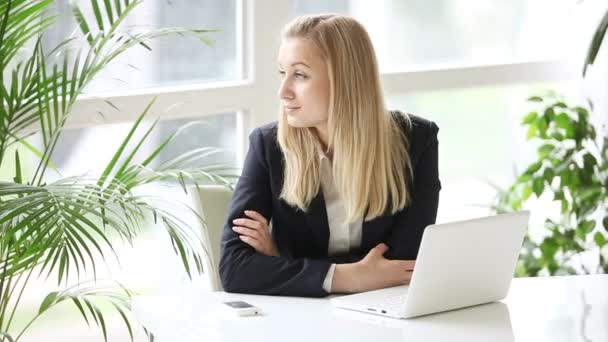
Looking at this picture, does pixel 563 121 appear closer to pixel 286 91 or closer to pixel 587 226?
pixel 587 226

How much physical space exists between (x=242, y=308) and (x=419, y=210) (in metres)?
0.69

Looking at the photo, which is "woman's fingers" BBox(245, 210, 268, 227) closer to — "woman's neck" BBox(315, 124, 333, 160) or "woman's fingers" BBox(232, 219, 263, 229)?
"woman's fingers" BBox(232, 219, 263, 229)

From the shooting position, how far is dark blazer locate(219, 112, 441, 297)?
8.61 ft

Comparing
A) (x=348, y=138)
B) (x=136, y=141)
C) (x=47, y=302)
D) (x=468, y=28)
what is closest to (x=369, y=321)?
(x=348, y=138)

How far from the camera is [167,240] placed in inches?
147

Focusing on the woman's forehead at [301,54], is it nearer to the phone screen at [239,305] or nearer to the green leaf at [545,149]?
the phone screen at [239,305]

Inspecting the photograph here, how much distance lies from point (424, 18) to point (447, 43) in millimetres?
171

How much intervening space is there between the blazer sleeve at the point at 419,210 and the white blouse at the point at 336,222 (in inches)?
3.8

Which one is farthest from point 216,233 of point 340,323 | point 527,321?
point 527,321

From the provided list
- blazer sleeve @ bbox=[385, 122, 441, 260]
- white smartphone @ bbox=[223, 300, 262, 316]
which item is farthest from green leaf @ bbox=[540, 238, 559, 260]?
white smartphone @ bbox=[223, 300, 262, 316]

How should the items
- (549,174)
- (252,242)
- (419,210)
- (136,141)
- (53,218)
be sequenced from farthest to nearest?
(549,174)
(136,141)
(419,210)
(252,242)
(53,218)

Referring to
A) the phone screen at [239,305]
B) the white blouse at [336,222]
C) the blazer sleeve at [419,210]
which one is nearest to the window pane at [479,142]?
the blazer sleeve at [419,210]

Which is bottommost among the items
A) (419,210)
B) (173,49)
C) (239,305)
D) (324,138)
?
(239,305)

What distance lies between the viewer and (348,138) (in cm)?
265
